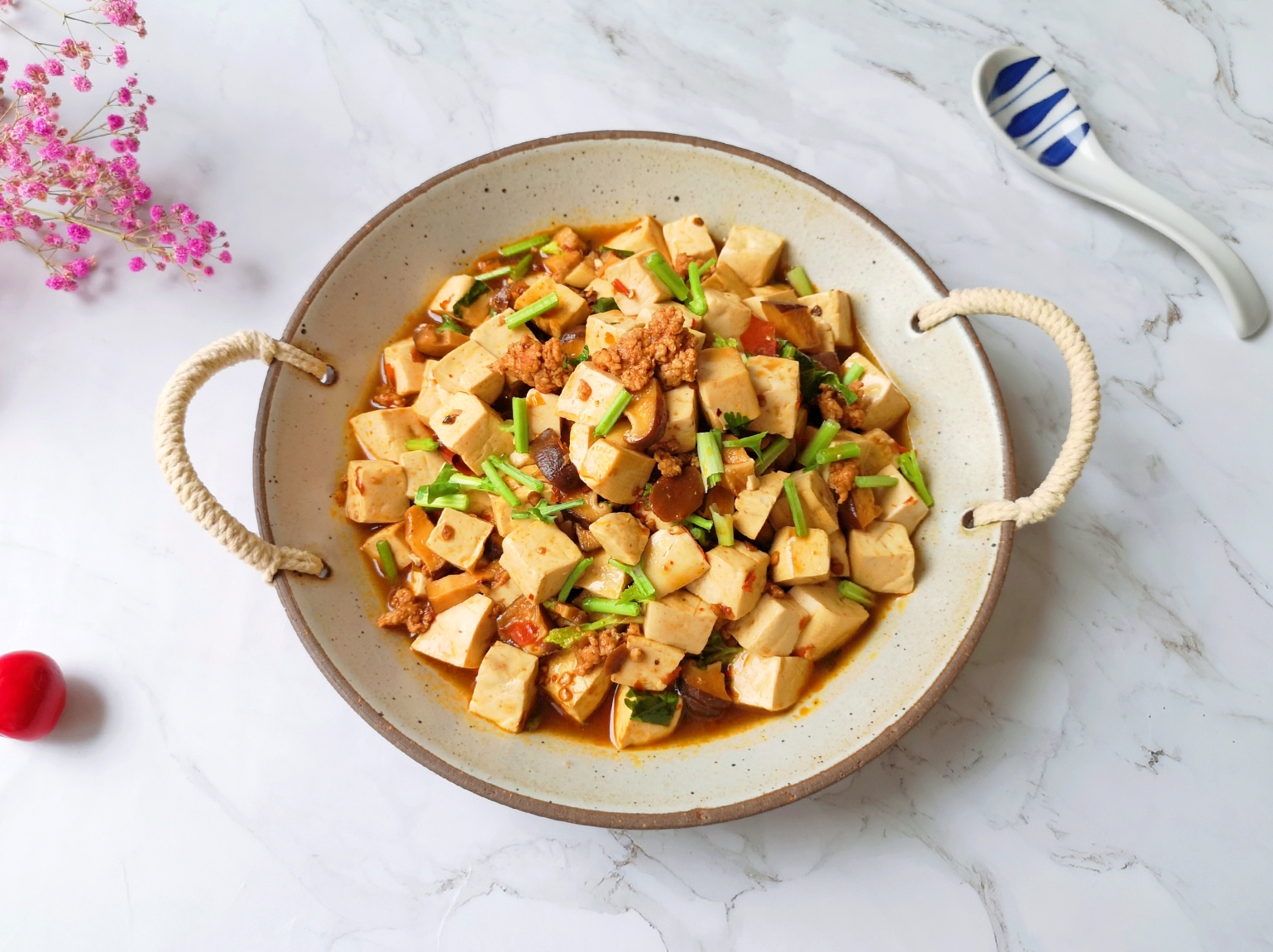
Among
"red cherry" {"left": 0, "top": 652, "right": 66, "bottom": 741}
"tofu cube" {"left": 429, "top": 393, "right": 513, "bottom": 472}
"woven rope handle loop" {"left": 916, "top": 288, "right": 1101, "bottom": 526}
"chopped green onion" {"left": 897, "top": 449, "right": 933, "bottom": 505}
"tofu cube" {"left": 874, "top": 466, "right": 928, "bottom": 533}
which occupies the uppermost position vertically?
"woven rope handle loop" {"left": 916, "top": 288, "right": 1101, "bottom": 526}

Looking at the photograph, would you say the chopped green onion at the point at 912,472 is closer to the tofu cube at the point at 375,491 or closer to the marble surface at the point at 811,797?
the marble surface at the point at 811,797

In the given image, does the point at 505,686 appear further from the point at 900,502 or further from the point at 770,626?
the point at 900,502

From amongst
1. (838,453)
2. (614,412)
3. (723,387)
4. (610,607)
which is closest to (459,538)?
(610,607)

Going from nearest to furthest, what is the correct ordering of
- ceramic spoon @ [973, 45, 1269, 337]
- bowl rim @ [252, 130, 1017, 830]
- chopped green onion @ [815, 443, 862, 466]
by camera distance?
bowl rim @ [252, 130, 1017, 830] < chopped green onion @ [815, 443, 862, 466] < ceramic spoon @ [973, 45, 1269, 337]

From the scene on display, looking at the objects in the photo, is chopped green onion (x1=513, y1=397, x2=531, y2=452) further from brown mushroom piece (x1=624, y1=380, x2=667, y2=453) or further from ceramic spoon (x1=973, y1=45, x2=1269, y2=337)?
ceramic spoon (x1=973, y1=45, x2=1269, y2=337)

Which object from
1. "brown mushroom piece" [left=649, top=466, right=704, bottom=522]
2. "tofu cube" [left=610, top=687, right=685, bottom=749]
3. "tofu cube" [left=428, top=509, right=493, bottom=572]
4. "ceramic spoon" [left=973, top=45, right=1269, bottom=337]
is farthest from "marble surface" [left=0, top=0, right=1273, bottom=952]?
"brown mushroom piece" [left=649, top=466, right=704, bottom=522]

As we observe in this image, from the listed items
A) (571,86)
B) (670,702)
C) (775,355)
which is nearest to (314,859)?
(670,702)
